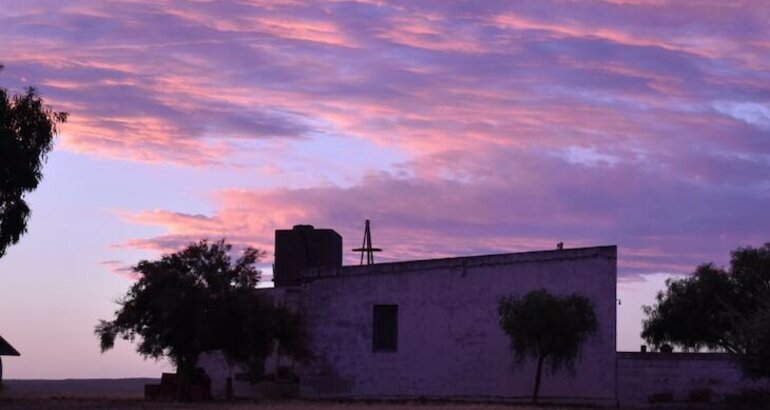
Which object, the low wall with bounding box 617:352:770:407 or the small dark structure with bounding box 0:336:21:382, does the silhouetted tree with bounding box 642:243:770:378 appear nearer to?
the low wall with bounding box 617:352:770:407

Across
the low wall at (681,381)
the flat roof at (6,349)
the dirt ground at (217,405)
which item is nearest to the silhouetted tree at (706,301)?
the low wall at (681,381)

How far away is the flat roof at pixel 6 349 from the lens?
5500 cm

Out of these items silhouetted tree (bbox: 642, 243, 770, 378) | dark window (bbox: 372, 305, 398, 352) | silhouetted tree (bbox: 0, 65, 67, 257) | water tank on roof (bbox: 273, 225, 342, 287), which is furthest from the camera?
silhouetted tree (bbox: 642, 243, 770, 378)

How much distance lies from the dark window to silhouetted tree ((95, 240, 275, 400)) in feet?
18.3

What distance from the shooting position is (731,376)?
5216 cm

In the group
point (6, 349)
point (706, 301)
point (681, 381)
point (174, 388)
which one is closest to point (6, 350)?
point (6, 349)

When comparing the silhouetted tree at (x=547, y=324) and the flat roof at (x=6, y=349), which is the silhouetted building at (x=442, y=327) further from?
Result: the flat roof at (x=6, y=349)

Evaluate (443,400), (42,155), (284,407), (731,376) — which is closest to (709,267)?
(731,376)

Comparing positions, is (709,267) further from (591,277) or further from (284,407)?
(284,407)

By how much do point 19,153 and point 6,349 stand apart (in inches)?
614

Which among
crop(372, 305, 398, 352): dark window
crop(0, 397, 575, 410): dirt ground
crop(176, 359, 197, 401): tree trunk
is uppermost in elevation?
crop(372, 305, 398, 352): dark window

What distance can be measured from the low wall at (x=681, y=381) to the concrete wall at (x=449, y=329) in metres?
0.92

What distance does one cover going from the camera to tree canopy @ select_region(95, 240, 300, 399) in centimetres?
4881

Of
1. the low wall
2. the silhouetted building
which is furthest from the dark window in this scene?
the low wall
